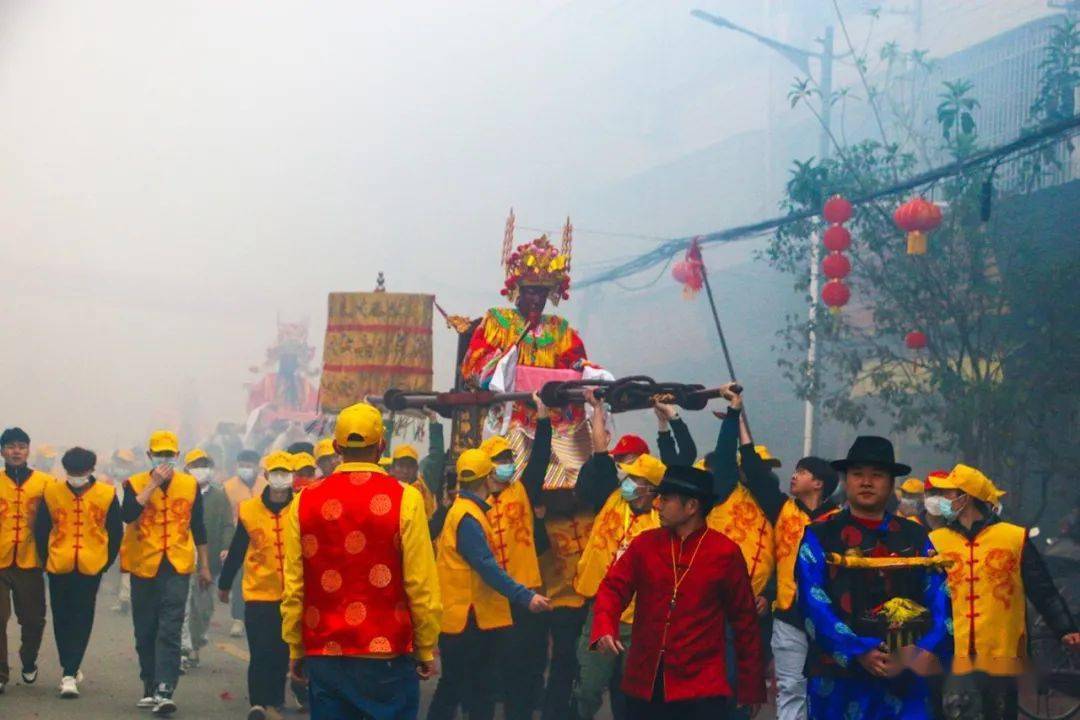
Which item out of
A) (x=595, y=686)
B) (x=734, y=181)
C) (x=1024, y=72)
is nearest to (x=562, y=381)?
(x=595, y=686)

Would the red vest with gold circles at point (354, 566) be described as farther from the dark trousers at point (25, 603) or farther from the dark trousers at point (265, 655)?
the dark trousers at point (25, 603)

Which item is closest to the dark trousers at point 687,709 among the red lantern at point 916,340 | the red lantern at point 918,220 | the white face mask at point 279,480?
the white face mask at point 279,480

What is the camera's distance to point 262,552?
10.3 metres

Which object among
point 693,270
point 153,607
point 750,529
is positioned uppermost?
point 693,270

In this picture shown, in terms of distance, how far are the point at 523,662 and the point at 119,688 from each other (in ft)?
12.4

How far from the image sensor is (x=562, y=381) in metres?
9.64

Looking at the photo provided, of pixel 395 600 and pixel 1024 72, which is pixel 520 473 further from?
pixel 1024 72

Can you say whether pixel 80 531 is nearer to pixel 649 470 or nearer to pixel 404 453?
pixel 404 453

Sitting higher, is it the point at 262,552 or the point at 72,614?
the point at 262,552

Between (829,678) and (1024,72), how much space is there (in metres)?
14.7

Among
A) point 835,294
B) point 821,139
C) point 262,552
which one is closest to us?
point 262,552

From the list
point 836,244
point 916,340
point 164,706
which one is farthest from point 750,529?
point 916,340

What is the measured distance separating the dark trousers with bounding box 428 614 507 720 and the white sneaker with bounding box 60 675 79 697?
3.34 m

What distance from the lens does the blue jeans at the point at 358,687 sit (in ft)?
19.8
